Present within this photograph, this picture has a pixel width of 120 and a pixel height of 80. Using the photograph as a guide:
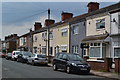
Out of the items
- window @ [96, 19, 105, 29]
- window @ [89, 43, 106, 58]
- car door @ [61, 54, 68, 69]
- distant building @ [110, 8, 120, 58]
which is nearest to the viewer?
car door @ [61, 54, 68, 69]

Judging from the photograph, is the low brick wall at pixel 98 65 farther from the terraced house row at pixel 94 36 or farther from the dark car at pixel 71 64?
the dark car at pixel 71 64

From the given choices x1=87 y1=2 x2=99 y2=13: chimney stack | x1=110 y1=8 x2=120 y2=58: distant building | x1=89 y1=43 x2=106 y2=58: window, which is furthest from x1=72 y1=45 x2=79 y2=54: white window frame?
x1=110 y1=8 x2=120 y2=58: distant building

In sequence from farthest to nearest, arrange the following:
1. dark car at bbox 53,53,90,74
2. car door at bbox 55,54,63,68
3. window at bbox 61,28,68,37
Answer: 1. window at bbox 61,28,68,37
2. car door at bbox 55,54,63,68
3. dark car at bbox 53,53,90,74

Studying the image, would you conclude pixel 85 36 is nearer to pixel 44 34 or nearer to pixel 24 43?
pixel 44 34

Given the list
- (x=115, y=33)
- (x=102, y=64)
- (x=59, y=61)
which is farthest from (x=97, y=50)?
(x=59, y=61)

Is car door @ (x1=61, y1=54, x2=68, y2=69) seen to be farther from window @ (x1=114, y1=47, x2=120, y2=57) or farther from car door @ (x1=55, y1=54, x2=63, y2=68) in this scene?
window @ (x1=114, y1=47, x2=120, y2=57)

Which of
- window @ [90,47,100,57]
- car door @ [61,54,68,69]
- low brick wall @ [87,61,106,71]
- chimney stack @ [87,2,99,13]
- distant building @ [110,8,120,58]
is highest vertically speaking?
chimney stack @ [87,2,99,13]

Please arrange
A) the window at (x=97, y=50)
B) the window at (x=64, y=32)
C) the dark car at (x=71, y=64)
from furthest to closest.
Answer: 1. the window at (x=64, y=32)
2. the window at (x=97, y=50)
3. the dark car at (x=71, y=64)

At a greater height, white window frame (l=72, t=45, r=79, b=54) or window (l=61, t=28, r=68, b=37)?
window (l=61, t=28, r=68, b=37)

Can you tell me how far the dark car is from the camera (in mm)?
19250

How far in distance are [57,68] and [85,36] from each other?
8.06 m

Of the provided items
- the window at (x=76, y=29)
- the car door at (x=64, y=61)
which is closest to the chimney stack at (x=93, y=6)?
the window at (x=76, y=29)

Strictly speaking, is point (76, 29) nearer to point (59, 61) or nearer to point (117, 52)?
point (117, 52)

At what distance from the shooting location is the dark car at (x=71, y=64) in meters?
19.2
